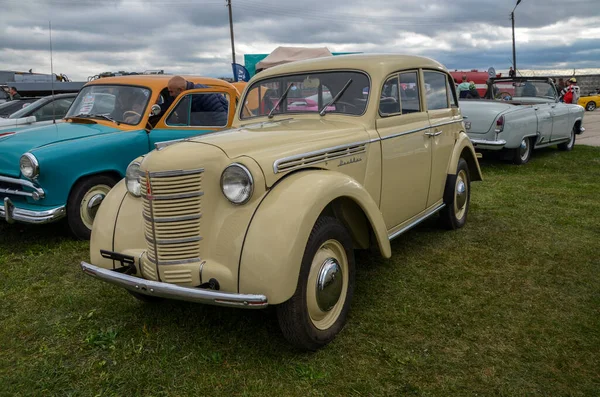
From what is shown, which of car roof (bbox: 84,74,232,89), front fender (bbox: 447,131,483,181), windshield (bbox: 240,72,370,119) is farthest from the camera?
car roof (bbox: 84,74,232,89)

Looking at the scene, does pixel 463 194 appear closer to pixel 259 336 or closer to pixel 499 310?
pixel 499 310

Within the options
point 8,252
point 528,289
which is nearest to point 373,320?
point 528,289

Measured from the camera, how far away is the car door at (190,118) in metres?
5.66

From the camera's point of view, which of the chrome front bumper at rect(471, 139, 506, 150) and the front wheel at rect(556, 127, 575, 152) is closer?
the chrome front bumper at rect(471, 139, 506, 150)

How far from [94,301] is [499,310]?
290 cm

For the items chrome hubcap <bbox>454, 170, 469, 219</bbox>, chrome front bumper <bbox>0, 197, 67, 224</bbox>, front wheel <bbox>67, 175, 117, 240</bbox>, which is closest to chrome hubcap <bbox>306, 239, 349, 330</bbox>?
chrome hubcap <bbox>454, 170, 469, 219</bbox>

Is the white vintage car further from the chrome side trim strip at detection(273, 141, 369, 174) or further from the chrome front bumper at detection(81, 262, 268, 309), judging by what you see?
the chrome front bumper at detection(81, 262, 268, 309)

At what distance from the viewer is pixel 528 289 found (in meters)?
3.71

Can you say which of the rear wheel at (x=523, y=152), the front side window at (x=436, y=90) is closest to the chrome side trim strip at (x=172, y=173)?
the front side window at (x=436, y=90)

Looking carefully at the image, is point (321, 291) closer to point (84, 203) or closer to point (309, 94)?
point (309, 94)

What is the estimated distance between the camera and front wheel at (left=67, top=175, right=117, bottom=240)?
196 inches

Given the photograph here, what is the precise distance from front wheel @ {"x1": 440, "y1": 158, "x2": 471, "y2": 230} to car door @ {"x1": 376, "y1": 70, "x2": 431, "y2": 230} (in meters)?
0.52

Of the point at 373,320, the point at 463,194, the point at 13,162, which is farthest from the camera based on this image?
the point at 463,194

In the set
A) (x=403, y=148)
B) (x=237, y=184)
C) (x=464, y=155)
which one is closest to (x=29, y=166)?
(x=237, y=184)
